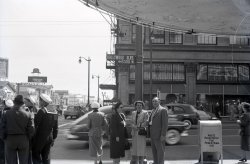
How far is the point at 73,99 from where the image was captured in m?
190

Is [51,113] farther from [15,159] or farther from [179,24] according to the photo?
[179,24]

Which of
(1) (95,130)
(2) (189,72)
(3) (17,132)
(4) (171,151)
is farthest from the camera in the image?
(2) (189,72)

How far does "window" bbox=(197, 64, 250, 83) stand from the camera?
1693 inches

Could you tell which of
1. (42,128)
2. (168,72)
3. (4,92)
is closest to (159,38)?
(168,72)

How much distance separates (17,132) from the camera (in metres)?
7.60

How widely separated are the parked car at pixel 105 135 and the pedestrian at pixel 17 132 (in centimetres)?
889

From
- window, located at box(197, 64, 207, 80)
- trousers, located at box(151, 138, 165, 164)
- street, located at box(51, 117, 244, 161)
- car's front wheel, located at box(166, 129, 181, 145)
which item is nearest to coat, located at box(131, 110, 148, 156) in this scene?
trousers, located at box(151, 138, 165, 164)

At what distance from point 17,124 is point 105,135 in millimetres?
9384

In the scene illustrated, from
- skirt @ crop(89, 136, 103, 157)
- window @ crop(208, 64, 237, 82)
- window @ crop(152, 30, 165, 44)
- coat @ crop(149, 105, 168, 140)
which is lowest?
skirt @ crop(89, 136, 103, 157)

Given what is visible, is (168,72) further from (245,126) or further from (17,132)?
(17,132)

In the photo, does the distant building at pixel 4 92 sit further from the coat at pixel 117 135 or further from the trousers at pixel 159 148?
the trousers at pixel 159 148

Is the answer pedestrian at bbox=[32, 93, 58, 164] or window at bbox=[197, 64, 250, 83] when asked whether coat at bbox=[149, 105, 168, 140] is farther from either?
window at bbox=[197, 64, 250, 83]

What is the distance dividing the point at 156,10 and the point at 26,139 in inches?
172

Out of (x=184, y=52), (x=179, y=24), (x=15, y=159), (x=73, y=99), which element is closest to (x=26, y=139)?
(x=15, y=159)
